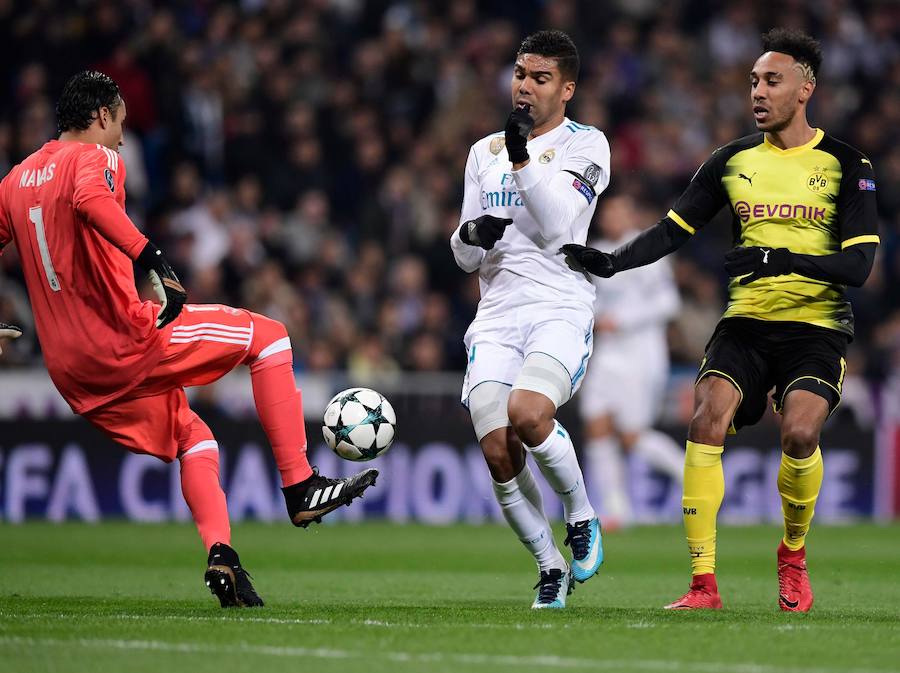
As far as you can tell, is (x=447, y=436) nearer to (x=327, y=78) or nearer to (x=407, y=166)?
(x=407, y=166)

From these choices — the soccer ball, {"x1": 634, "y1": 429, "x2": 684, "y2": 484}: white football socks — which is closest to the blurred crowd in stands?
{"x1": 634, "y1": 429, "x2": 684, "y2": 484}: white football socks

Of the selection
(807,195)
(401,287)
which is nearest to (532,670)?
(807,195)

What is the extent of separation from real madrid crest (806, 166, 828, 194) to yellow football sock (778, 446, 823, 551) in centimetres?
116

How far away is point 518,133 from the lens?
655 centimetres

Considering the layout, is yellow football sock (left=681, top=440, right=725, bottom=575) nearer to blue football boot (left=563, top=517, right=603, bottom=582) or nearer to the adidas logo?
blue football boot (left=563, top=517, right=603, bottom=582)

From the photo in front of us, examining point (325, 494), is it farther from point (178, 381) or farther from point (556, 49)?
point (556, 49)

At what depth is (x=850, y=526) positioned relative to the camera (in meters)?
13.4

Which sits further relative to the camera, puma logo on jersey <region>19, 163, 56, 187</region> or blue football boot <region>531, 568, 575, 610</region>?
blue football boot <region>531, 568, 575, 610</region>

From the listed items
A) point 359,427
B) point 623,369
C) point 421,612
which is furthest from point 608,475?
point 421,612

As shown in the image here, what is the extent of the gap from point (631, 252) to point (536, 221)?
0.49 m

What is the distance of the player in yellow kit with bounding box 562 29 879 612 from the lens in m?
6.79

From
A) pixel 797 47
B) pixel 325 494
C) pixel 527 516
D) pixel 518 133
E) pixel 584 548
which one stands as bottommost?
pixel 584 548

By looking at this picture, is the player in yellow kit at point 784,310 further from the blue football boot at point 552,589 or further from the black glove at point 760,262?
the blue football boot at point 552,589

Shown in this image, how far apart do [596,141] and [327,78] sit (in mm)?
10061
